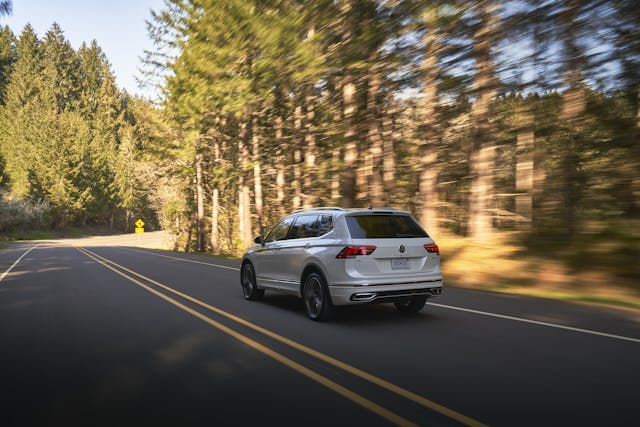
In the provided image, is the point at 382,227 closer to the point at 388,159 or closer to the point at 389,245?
the point at 389,245

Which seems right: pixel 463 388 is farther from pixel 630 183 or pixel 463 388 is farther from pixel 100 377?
pixel 630 183

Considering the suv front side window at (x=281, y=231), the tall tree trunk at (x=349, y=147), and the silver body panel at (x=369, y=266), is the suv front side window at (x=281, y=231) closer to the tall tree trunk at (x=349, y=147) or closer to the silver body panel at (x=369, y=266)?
the silver body panel at (x=369, y=266)

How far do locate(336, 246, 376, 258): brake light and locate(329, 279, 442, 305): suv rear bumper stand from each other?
448mm

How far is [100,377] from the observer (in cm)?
544

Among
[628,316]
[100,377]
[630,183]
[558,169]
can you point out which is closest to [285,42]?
[558,169]

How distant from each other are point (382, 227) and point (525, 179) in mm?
12185

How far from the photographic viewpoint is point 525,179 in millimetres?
18906

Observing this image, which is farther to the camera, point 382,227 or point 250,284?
point 250,284

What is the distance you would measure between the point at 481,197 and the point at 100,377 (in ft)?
41.4

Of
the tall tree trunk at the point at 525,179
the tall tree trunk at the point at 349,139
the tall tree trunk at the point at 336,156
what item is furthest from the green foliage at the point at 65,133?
the tall tree trunk at the point at 525,179

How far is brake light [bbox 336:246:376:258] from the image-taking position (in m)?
7.97

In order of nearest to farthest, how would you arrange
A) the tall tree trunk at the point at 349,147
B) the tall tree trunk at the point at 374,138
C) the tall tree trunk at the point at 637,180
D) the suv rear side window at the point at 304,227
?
the suv rear side window at the point at 304,227, the tall tree trunk at the point at 637,180, the tall tree trunk at the point at 374,138, the tall tree trunk at the point at 349,147

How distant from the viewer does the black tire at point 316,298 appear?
8250mm

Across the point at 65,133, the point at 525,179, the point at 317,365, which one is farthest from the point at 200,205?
the point at 65,133
